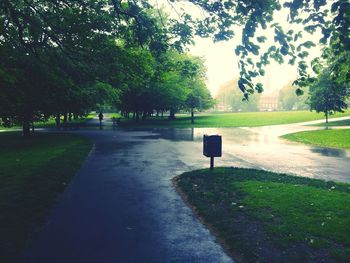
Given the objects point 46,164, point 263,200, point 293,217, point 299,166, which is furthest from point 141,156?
point 293,217

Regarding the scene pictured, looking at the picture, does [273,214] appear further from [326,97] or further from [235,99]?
[235,99]

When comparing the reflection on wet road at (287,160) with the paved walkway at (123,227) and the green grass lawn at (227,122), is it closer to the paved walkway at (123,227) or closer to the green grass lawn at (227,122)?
the paved walkway at (123,227)

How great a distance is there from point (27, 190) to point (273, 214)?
6.21m

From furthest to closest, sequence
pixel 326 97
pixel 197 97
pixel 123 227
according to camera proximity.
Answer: pixel 197 97
pixel 326 97
pixel 123 227

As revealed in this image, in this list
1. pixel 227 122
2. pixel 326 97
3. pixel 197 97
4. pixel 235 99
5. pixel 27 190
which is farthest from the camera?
pixel 235 99

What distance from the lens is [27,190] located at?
28.2ft

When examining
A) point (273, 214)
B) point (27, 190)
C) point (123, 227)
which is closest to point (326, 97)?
point (273, 214)

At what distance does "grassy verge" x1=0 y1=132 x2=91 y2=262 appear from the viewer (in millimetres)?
5465

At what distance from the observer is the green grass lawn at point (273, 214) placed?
4844 millimetres

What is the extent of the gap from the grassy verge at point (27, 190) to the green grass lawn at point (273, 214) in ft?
10.7

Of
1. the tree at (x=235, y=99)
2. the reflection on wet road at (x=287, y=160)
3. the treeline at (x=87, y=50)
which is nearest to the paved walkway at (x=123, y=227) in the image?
the treeline at (x=87, y=50)

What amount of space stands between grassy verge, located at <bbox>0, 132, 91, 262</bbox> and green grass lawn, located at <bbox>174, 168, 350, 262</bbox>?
10.7 feet

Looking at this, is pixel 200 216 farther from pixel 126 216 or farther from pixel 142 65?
pixel 142 65

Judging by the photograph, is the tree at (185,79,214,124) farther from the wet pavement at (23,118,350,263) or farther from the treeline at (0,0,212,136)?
the wet pavement at (23,118,350,263)
